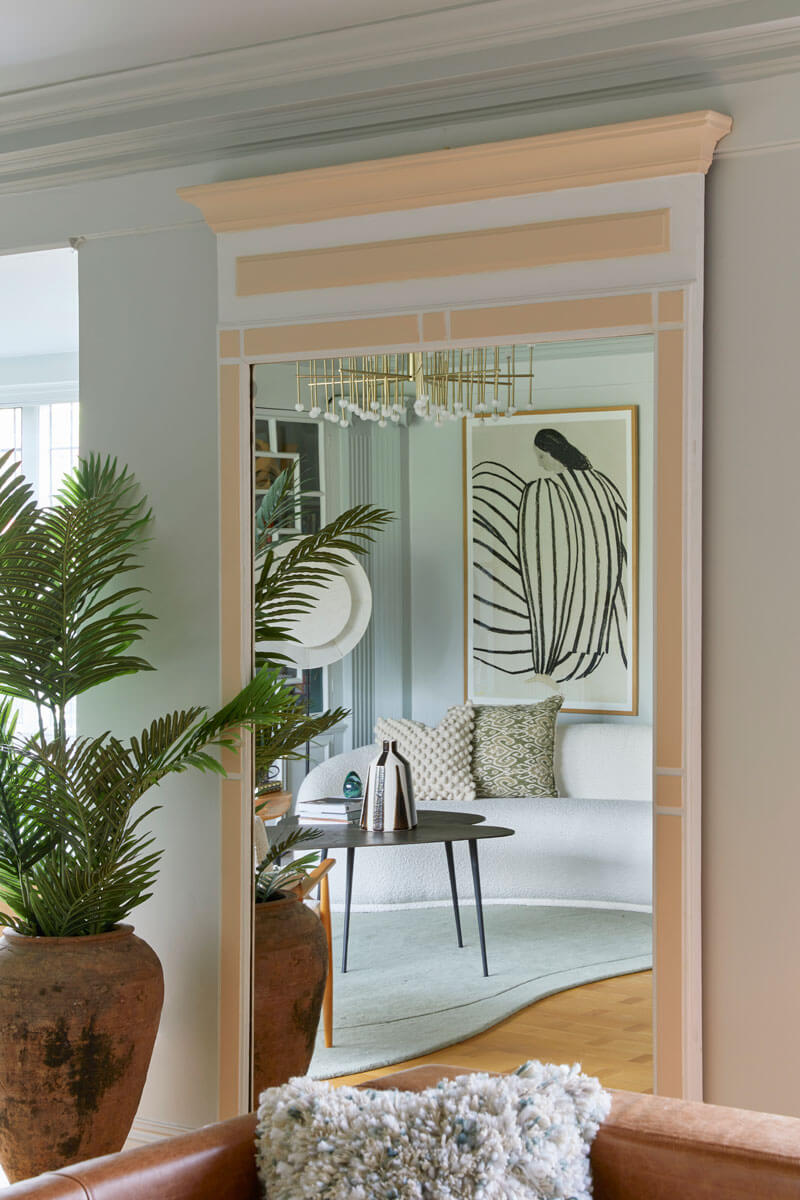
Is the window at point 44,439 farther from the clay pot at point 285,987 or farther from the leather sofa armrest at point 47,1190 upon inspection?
the leather sofa armrest at point 47,1190

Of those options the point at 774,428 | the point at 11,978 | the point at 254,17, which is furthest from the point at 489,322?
the point at 11,978

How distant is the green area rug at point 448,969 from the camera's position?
2736 mm

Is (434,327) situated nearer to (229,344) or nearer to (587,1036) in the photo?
(229,344)

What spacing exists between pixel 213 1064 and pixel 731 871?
4.51ft

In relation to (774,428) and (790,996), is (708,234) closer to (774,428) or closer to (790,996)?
(774,428)

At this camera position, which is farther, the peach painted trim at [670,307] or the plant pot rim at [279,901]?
the plant pot rim at [279,901]

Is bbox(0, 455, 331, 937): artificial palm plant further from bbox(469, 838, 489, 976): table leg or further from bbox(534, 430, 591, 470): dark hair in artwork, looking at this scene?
bbox(534, 430, 591, 470): dark hair in artwork

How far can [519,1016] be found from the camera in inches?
110

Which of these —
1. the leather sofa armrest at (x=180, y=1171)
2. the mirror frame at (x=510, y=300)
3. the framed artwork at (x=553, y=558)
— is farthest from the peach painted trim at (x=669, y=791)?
the leather sofa armrest at (x=180, y=1171)

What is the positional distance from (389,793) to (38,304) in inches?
124

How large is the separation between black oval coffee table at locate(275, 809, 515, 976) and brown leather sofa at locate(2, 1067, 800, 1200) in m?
1.45

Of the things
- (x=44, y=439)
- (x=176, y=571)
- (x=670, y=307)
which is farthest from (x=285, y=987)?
(x=44, y=439)

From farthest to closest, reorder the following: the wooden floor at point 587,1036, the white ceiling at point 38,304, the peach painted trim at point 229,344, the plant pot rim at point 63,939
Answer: the white ceiling at point 38,304, the peach painted trim at point 229,344, the plant pot rim at point 63,939, the wooden floor at point 587,1036

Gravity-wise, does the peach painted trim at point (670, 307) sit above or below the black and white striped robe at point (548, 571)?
above
